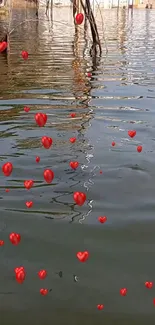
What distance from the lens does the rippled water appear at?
142 inches

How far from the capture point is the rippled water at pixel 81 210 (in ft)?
11.8

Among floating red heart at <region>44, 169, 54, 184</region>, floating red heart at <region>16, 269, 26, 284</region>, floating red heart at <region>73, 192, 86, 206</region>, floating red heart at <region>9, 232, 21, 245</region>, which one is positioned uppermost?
floating red heart at <region>44, 169, 54, 184</region>

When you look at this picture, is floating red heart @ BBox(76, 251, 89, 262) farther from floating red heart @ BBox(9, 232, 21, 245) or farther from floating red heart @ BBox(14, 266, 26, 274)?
floating red heart @ BBox(9, 232, 21, 245)

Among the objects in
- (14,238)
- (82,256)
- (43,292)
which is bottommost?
(43,292)

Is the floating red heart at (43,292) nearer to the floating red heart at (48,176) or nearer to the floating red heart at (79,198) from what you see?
the floating red heart at (79,198)

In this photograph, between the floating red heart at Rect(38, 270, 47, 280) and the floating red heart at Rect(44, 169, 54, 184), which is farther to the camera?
the floating red heart at Rect(44, 169, 54, 184)

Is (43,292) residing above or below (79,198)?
below

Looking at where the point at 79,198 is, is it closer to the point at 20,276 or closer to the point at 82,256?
the point at 82,256

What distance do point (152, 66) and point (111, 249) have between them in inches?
541

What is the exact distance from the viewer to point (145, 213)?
499cm

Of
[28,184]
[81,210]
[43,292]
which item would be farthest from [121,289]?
[28,184]

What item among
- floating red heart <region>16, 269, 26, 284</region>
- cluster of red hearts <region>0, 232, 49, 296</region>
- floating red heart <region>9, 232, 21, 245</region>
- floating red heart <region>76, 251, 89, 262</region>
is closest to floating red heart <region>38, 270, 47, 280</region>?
cluster of red hearts <region>0, 232, 49, 296</region>

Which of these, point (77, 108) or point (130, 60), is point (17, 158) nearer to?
point (77, 108)

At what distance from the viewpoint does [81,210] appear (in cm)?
507
